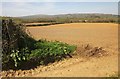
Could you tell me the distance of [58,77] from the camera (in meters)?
8.13

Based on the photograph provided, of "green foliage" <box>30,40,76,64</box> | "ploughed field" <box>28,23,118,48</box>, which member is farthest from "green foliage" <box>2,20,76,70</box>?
"ploughed field" <box>28,23,118,48</box>

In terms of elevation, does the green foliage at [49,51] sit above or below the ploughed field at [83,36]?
above

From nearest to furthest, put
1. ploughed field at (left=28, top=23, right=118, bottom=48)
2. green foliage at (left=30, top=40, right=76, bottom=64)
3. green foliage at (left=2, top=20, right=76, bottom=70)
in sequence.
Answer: green foliage at (left=2, top=20, right=76, bottom=70) < green foliage at (left=30, top=40, right=76, bottom=64) < ploughed field at (left=28, top=23, right=118, bottom=48)

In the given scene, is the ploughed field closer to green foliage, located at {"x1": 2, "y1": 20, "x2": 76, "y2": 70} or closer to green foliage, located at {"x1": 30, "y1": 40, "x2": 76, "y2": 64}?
green foliage, located at {"x1": 30, "y1": 40, "x2": 76, "y2": 64}

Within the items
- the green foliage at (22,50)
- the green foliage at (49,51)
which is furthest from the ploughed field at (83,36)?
the green foliage at (22,50)

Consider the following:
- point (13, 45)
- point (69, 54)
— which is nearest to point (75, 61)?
point (69, 54)

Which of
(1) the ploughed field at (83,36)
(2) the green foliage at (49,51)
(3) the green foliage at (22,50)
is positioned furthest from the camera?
(1) the ploughed field at (83,36)

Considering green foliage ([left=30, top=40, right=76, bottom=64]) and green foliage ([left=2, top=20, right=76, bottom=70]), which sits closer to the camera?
green foliage ([left=2, top=20, right=76, bottom=70])

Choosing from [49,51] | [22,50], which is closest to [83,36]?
[49,51]

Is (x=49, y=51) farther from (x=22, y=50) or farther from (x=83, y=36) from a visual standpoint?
(x=83, y=36)

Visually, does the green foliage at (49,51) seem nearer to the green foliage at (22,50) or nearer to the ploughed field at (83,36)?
the green foliage at (22,50)

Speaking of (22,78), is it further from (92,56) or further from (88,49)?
(88,49)

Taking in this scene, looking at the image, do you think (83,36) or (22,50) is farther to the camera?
(83,36)

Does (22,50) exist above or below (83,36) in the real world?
above
